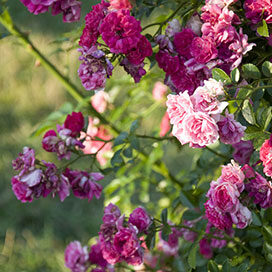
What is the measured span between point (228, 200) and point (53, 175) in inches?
15.4

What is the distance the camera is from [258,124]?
0.88 m

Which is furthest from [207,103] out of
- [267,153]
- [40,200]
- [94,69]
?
[40,200]

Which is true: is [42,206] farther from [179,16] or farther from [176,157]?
[179,16]

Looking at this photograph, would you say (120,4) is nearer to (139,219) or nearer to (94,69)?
(94,69)

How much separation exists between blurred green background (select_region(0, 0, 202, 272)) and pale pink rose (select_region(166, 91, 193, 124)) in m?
0.65

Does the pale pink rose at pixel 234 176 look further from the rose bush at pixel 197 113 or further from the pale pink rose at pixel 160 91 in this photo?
the pale pink rose at pixel 160 91

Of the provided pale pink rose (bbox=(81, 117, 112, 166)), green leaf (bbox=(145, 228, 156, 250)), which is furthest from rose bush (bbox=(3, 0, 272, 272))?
pale pink rose (bbox=(81, 117, 112, 166))

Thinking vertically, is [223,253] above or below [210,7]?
below

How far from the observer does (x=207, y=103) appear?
2.50 feet

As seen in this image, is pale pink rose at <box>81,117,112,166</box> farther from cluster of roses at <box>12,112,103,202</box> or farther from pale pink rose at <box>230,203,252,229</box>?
pale pink rose at <box>230,203,252,229</box>

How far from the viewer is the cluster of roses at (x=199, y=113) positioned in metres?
0.74

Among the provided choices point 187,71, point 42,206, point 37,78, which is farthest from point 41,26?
point 187,71

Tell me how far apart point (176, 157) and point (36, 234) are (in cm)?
79

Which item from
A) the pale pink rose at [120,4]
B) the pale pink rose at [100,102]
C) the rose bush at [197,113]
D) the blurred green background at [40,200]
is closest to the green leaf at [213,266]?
the rose bush at [197,113]
